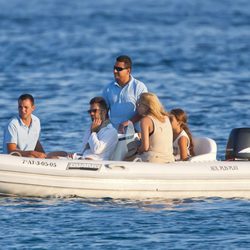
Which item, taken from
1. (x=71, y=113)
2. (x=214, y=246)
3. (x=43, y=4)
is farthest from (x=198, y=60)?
(x=43, y=4)

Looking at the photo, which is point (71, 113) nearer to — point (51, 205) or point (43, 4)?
point (51, 205)

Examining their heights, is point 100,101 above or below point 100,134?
above

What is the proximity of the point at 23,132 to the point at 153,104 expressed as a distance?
136cm

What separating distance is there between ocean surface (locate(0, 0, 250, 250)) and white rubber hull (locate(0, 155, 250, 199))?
10 centimetres

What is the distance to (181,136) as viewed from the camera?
12.2 m

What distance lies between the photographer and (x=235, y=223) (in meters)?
11.2

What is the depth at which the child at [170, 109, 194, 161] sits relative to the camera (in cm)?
1216

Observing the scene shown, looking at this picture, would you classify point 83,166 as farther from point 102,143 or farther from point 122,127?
point 122,127

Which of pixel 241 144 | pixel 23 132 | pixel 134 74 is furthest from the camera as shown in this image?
pixel 134 74

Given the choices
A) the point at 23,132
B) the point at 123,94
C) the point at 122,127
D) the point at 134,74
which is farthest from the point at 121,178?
the point at 134,74

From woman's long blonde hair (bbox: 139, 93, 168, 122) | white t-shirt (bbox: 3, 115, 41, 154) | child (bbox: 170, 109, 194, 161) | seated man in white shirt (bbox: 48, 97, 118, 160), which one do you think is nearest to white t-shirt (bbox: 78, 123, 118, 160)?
seated man in white shirt (bbox: 48, 97, 118, 160)

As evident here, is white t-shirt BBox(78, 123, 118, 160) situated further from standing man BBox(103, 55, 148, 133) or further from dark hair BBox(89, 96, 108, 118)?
standing man BBox(103, 55, 148, 133)

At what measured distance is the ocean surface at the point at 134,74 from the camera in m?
10.9

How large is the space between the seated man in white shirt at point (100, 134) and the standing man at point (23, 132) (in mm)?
506
